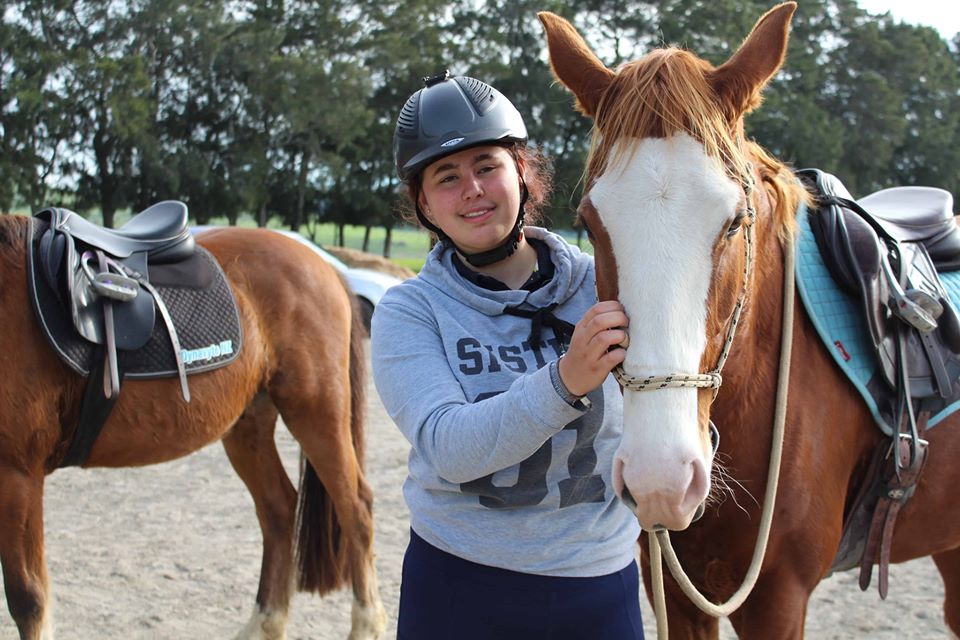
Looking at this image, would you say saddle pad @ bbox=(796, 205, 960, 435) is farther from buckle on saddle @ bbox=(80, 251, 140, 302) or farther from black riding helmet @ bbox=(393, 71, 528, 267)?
buckle on saddle @ bbox=(80, 251, 140, 302)

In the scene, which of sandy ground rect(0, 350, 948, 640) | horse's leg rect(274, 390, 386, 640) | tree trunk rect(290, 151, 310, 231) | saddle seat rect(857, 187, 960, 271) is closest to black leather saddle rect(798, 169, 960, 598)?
saddle seat rect(857, 187, 960, 271)

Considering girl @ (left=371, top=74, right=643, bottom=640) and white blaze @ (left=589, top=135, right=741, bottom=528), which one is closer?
white blaze @ (left=589, top=135, right=741, bottom=528)

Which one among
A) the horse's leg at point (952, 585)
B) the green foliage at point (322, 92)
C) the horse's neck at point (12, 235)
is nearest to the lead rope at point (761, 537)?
the horse's leg at point (952, 585)

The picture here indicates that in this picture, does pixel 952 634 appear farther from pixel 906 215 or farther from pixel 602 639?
pixel 602 639

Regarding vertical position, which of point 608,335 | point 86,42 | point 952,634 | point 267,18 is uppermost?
point 267,18

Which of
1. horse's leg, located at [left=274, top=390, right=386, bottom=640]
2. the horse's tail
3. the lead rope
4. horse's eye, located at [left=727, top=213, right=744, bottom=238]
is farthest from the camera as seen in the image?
the horse's tail

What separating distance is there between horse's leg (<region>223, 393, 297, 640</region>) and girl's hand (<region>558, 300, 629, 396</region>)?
2737 mm

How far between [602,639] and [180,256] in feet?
8.68

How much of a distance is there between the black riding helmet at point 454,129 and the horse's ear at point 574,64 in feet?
0.63

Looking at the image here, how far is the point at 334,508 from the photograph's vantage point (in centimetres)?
373

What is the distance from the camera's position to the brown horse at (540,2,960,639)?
124 centimetres

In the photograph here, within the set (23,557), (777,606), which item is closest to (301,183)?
(23,557)

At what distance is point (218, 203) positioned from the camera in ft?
91.7

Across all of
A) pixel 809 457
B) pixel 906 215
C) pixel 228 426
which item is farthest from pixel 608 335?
pixel 228 426
